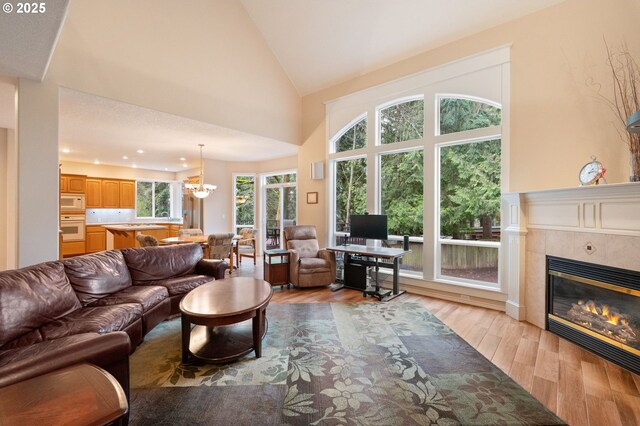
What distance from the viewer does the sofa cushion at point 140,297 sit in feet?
9.14

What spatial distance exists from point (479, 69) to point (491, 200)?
1851 millimetres

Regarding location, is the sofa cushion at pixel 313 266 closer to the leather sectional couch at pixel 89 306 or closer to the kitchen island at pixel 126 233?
the leather sectional couch at pixel 89 306

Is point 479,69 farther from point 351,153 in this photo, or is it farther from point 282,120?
point 282,120

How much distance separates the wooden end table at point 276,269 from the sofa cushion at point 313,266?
1.06 ft

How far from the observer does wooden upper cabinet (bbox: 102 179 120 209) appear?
827cm

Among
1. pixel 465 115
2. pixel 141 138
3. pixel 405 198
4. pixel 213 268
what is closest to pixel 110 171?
pixel 141 138

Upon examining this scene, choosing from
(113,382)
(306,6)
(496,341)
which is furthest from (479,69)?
(113,382)

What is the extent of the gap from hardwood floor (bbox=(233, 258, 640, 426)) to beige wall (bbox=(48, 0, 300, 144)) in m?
4.63

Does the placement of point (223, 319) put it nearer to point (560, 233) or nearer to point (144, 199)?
point (560, 233)

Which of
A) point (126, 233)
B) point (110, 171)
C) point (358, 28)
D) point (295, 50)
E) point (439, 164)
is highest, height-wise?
point (295, 50)

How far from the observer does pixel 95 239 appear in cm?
796

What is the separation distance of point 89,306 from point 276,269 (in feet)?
8.36

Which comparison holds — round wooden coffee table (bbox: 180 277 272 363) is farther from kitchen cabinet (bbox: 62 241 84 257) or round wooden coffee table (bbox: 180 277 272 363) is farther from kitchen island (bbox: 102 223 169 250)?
kitchen cabinet (bbox: 62 241 84 257)

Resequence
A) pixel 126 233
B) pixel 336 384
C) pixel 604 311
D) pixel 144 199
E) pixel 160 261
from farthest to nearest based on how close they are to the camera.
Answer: pixel 144 199 < pixel 126 233 < pixel 160 261 < pixel 604 311 < pixel 336 384
